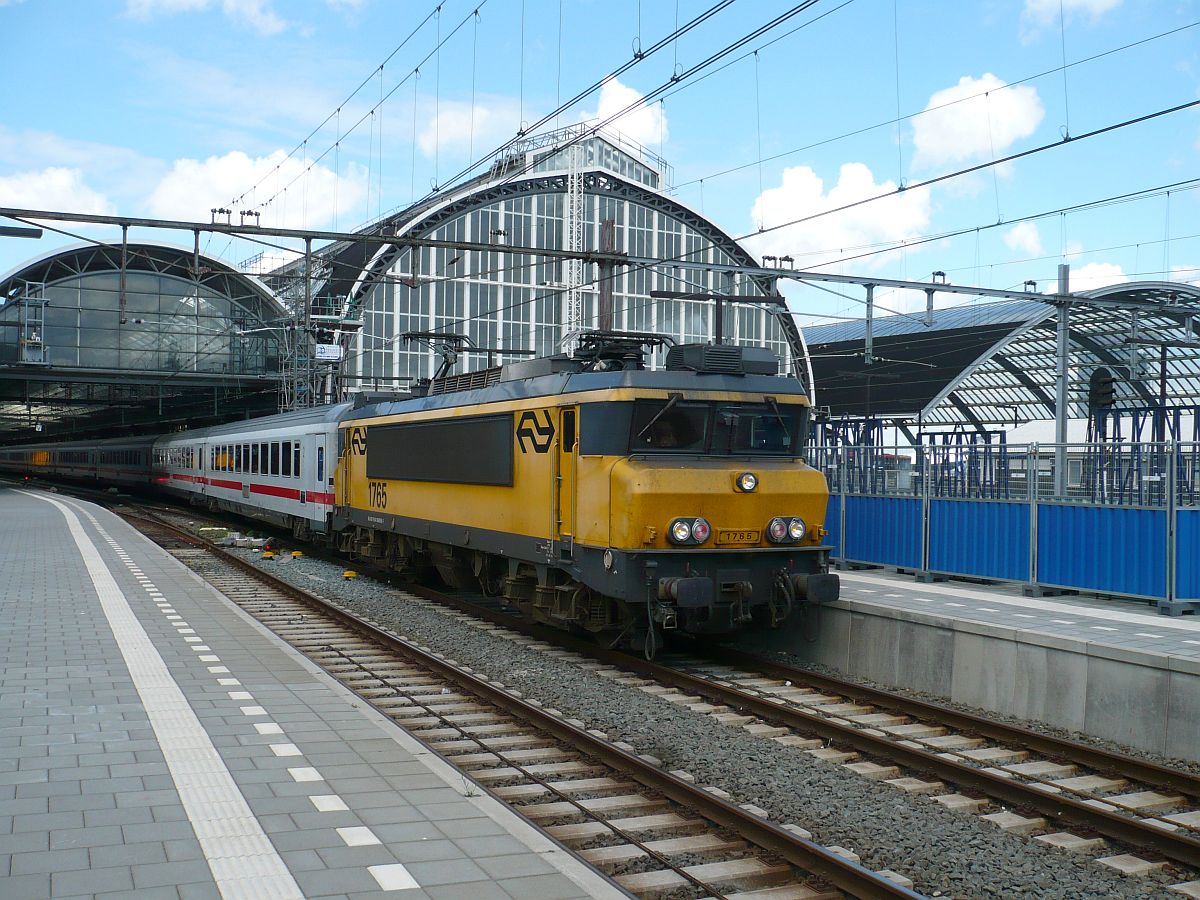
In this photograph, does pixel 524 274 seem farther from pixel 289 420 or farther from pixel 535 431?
pixel 535 431

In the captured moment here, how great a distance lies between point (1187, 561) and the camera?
13273 mm

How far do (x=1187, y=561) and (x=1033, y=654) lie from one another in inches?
160

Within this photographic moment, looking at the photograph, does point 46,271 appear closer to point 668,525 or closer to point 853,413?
point 853,413

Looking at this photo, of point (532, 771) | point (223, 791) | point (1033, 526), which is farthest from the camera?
point (1033, 526)

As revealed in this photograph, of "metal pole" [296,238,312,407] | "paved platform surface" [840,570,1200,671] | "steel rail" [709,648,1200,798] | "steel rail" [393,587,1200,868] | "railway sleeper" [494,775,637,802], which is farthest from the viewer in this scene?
"metal pole" [296,238,312,407]

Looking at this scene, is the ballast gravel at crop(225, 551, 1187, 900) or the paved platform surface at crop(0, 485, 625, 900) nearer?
the paved platform surface at crop(0, 485, 625, 900)

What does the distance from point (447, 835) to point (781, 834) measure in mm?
1934

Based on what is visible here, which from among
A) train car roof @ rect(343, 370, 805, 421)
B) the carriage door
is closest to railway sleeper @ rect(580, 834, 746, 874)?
the carriage door

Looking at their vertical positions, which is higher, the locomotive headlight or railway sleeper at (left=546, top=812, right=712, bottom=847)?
the locomotive headlight

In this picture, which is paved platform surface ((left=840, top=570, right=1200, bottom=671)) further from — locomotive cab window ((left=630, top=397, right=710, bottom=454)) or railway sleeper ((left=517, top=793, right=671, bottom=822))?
railway sleeper ((left=517, top=793, right=671, bottom=822))

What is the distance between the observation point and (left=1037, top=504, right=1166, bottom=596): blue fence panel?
1352 centimetres

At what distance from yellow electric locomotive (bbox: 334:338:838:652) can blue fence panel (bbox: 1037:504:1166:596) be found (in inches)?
162

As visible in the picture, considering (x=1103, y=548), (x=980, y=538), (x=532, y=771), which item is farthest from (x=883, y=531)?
(x=532, y=771)

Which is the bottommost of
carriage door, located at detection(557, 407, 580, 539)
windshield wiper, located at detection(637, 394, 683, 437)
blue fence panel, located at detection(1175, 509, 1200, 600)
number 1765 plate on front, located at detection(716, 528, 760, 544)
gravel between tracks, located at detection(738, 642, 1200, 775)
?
gravel between tracks, located at detection(738, 642, 1200, 775)
